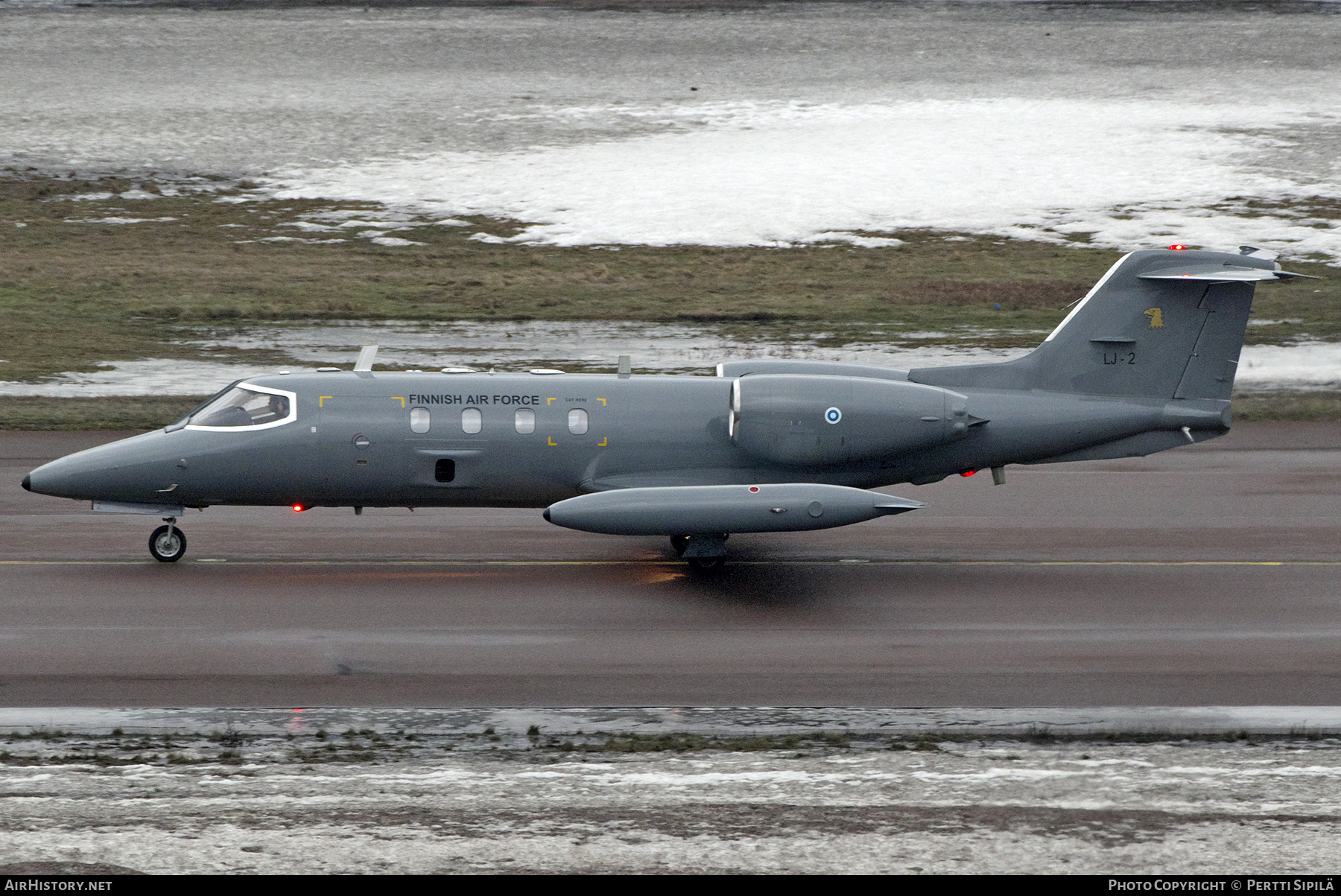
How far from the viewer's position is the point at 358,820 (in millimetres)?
10680

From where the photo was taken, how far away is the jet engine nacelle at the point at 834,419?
61.6ft

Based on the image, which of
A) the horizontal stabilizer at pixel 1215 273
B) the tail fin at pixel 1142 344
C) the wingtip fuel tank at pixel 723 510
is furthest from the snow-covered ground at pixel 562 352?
the wingtip fuel tank at pixel 723 510

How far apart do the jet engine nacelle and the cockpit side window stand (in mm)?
5673

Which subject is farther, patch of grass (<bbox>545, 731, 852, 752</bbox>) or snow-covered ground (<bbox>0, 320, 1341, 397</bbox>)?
snow-covered ground (<bbox>0, 320, 1341, 397</bbox>)

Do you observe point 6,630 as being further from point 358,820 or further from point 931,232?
point 931,232

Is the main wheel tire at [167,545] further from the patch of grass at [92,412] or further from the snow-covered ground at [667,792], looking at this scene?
the patch of grass at [92,412]

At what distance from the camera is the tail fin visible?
778 inches

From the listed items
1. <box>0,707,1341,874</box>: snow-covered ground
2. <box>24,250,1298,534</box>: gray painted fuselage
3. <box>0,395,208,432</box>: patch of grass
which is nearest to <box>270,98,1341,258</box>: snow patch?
<box>0,395,208,432</box>: patch of grass

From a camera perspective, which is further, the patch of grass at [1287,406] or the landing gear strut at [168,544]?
the patch of grass at [1287,406]

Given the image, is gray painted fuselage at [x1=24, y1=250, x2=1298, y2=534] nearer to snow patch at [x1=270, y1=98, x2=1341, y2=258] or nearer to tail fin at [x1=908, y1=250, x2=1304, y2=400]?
tail fin at [x1=908, y1=250, x2=1304, y2=400]

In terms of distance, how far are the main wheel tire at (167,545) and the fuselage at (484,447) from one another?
542mm

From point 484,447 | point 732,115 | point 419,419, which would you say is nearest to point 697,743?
point 484,447

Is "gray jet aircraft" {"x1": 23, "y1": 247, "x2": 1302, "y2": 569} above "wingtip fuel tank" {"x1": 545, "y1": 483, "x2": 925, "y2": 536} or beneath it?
above
